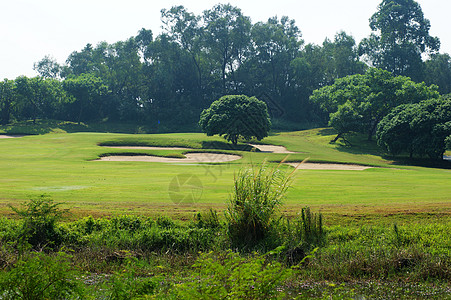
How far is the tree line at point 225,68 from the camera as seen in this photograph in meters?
95.6

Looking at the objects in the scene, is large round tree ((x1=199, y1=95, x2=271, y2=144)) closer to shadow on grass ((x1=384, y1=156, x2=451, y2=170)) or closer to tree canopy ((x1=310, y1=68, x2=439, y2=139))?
tree canopy ((x1=310, y1=68, x2=439, y2=139))

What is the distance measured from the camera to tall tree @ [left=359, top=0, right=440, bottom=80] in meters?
106

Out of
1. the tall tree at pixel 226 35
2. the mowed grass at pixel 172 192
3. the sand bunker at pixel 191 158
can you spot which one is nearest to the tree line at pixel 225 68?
the tall tree at pixel 226 35

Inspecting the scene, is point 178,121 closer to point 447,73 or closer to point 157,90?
point 157,90

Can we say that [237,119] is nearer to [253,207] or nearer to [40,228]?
[253,207]

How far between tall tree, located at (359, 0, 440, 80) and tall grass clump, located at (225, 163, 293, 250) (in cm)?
10330

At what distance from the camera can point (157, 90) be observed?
101 m

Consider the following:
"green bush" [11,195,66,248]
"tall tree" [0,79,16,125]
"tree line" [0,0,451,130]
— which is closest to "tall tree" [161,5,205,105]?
"tree line" [0,0,451,130]

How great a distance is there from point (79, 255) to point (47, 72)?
136462 millimetres

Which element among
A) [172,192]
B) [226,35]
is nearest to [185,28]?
[226,35]

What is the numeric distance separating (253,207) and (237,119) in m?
44.2

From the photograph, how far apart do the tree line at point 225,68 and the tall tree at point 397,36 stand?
26cm

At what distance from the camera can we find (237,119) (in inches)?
2183

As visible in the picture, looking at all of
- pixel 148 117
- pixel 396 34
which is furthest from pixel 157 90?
pixel 396 34
